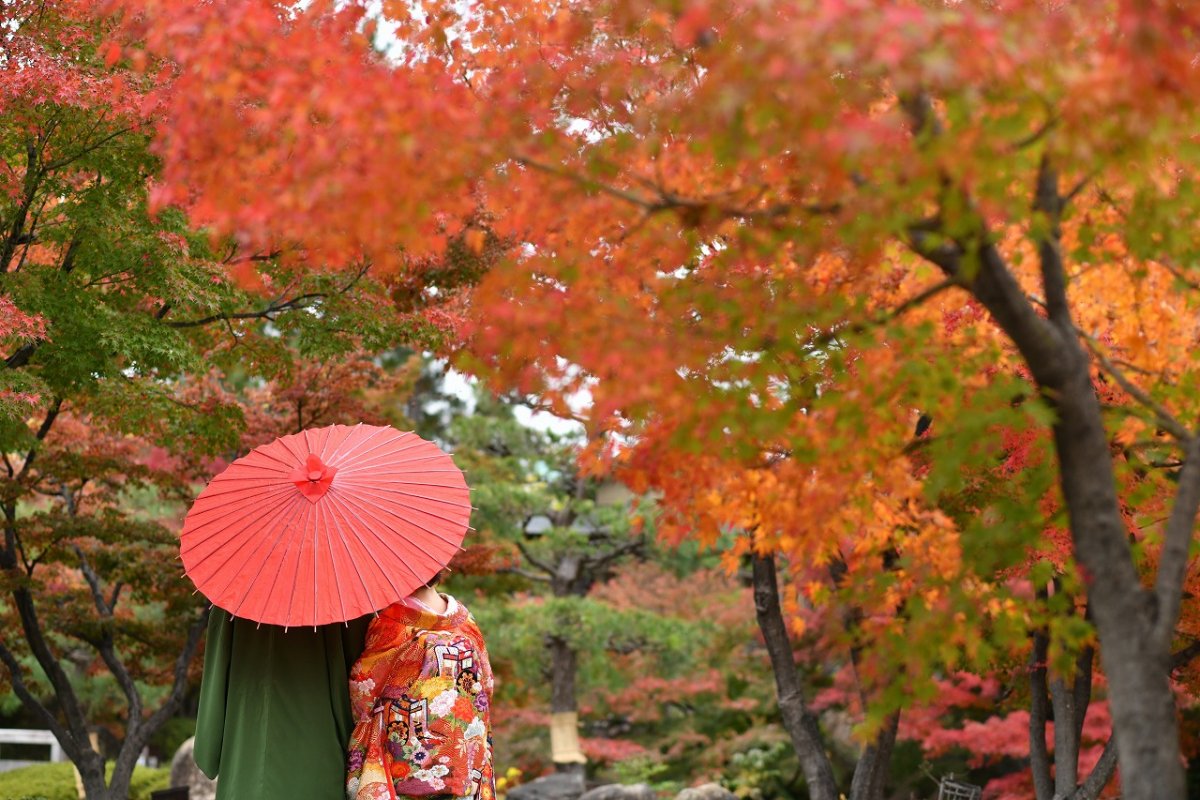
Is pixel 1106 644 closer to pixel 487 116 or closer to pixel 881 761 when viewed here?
pixel 487 116

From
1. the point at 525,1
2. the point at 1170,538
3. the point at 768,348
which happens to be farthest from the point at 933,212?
the point at 525,1

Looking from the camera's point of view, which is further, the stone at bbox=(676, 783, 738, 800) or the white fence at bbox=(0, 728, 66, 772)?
the white fence at bbox=(0, 728, 66, 772)

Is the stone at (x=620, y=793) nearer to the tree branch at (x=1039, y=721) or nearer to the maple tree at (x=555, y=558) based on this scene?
the maple tree at (x=555, y=558)

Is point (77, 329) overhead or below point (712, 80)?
overhead

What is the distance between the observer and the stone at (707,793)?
11055 millimetres

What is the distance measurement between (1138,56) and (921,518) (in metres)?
3.12

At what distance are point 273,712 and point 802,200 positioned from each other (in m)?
2.16

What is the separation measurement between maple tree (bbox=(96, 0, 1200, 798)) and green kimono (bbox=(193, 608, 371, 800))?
1.17 m

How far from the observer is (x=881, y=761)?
6684mm

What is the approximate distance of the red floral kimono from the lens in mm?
3541

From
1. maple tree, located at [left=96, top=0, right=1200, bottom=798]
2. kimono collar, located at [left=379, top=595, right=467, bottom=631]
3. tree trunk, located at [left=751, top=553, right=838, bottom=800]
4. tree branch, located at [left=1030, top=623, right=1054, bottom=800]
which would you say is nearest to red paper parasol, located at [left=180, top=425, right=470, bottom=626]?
kimono collar, located at [left=379, top=595, right=467, bottom=631]

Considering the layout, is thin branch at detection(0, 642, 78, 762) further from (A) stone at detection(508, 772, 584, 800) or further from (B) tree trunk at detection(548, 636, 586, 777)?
(B) tree trunk at detection(548, 636, 586, 777)

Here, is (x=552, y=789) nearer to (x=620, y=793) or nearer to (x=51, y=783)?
(x=620, y=793)

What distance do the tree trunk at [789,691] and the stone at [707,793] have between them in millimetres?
4511
